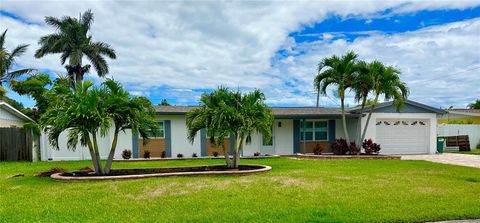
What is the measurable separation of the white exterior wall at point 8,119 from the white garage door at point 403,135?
2169 cm

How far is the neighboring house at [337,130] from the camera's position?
20.3 meters

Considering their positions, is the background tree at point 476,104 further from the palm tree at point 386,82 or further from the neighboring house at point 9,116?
the neighboring house at point 9,116

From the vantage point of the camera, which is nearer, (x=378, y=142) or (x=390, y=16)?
(x=390, y=16)

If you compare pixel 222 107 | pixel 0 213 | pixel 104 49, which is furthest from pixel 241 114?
pixel 104 49

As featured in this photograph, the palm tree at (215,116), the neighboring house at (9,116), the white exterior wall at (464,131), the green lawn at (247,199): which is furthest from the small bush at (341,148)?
the neighboring house at (9,116)

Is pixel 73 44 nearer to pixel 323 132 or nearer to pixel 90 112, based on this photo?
pixel 323 132

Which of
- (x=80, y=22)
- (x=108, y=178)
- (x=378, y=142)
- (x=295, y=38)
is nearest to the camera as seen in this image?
(x=108, y=178)

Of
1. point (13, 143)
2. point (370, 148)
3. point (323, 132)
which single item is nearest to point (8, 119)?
point (13, 143)

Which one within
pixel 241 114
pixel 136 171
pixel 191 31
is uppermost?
pixel 191 31

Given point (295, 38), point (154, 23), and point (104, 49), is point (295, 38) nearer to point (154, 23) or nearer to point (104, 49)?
point (154, 23)

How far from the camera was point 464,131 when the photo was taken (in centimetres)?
2623

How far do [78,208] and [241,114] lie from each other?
6.25 meters

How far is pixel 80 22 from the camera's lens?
29359mm

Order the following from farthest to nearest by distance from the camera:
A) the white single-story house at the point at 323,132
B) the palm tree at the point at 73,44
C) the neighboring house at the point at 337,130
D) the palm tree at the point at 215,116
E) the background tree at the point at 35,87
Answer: the palm tree at the point at 73,44 → the background tree at the point at 35,87 → the neighboring house at the point at 337,130 → the white single-story house at the point at 323,132 → the palm tree at the point at 215,116
